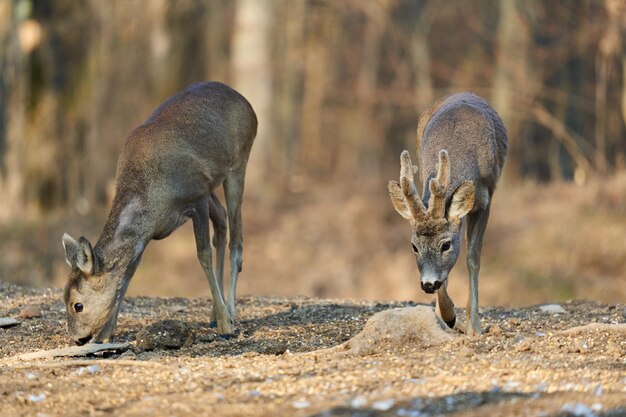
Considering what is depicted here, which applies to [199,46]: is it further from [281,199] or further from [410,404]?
[410,404]

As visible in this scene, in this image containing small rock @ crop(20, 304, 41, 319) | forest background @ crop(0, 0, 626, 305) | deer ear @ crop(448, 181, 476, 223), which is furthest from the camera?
forest background @ crop(0, 0, 626, 305)

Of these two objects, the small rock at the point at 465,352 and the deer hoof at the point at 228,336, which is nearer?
the small rock at the point at 465,352

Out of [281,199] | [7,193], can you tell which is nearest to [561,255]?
[281,199]

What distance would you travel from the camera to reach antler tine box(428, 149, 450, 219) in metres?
9.51

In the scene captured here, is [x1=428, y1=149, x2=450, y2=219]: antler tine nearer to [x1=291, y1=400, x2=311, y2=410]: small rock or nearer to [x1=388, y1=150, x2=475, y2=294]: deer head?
[x1=388, y1=150, x2=475, y2=294]: deer head

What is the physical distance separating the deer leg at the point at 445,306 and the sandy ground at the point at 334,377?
1.29 feet

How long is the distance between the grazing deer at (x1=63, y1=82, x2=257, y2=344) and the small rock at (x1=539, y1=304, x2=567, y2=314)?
9.41ft

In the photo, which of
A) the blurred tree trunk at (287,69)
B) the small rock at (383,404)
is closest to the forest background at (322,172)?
the blurred tree trunk at (287,69)

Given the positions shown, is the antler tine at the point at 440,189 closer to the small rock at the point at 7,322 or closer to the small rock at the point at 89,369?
the small rock at the point at 89,369

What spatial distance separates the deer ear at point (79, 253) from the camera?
9953 millimetres

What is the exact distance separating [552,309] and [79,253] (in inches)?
174

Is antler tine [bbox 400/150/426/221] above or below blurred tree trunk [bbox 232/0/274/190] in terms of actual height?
above

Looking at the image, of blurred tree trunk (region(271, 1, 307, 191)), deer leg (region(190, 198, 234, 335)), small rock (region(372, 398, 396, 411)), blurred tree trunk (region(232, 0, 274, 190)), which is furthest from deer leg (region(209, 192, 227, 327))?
blurred tree trunk (region(271, 1, 307, 191))

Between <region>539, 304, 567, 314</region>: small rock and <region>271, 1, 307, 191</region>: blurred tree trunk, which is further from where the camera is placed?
<region>271, 1, 307, 191</region>: blurred tree trunk
